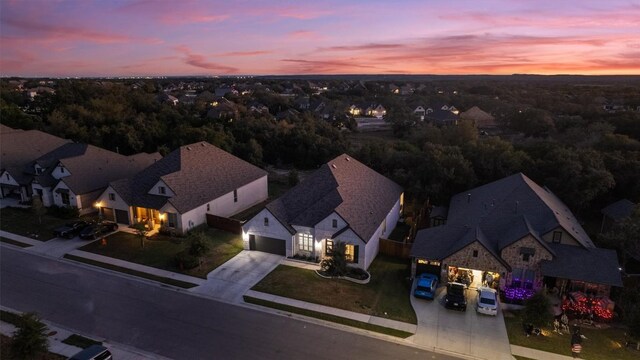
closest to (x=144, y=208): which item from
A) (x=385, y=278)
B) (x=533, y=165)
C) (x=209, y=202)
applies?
(x=209, y=202)

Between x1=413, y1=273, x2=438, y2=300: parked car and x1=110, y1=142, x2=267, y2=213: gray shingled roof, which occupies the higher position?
x1=110, y1=142, x2=267, y2=213: gray shingled roof

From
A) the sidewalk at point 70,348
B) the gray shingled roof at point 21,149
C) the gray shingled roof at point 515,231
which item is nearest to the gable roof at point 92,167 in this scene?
the gray shingled roof at point 21,149

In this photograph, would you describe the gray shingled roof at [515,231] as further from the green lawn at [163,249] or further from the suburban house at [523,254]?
the green lawn at [163,249]

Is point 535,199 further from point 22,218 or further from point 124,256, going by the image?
point 22,218

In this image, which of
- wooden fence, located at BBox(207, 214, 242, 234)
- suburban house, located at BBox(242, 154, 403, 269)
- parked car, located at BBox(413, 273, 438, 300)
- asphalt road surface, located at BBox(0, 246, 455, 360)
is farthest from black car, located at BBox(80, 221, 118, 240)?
parked car, located at BBox(413, 273, 438, 300)

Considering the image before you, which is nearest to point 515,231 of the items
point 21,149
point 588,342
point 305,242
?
point 588,342

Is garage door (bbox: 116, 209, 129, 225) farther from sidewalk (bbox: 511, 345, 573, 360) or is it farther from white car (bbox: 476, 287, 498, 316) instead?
sidewalk (bbox: 511, 345, 573, 360)
